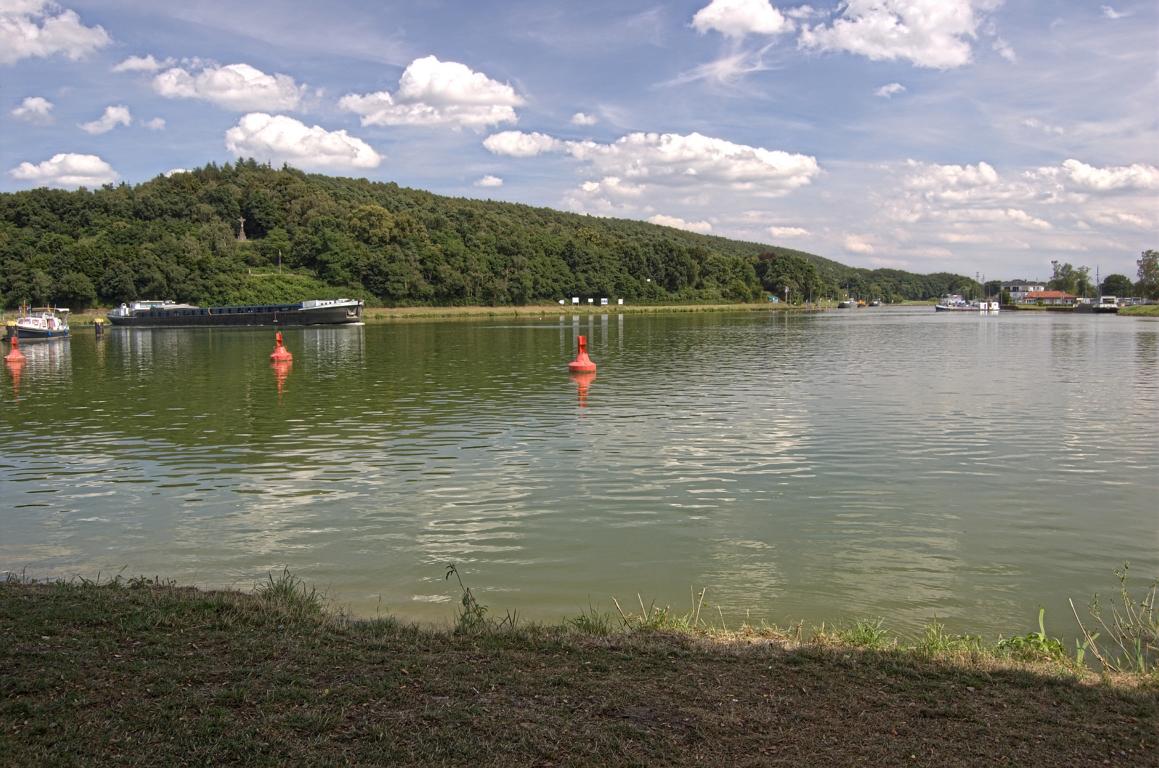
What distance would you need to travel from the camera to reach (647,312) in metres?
141

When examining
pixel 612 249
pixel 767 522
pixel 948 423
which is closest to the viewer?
pixel 767 522

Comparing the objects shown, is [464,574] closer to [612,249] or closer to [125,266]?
[125,266]

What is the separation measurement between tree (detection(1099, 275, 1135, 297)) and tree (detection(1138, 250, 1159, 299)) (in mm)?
20263

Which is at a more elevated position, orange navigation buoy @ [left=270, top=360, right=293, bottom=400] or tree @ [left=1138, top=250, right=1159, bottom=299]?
tree @ [left=1138, top=250, right=1159, bottom=299]

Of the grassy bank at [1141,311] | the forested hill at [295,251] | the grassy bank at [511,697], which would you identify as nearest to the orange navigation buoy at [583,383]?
the grassy bank at [511,697]

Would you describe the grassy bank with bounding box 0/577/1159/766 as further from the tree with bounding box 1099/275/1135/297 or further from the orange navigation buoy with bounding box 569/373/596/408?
the tree with bounding box 1099/275/1135/297

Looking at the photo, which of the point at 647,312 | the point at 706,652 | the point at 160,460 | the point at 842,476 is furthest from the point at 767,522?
the point at 647,312

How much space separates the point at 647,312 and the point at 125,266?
7802 cm

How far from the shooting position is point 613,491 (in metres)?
14.0

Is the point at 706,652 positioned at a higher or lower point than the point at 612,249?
lower

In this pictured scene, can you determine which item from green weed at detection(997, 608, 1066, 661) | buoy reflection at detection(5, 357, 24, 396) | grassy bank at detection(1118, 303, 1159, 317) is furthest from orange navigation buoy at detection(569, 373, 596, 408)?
grassy bank at detection(1118, 303, 1159, 317)

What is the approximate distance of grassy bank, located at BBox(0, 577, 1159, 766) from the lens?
4793 millimetres

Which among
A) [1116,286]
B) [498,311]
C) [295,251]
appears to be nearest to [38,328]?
[498,311]

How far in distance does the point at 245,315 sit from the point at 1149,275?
→ 15627 cm
